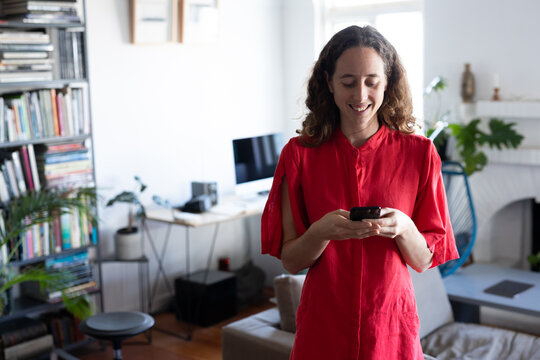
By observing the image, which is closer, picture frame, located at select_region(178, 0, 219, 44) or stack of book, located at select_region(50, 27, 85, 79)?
stack of book, located at select_region(50, 27, 85, 79)

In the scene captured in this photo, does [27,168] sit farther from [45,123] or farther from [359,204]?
[359,204]

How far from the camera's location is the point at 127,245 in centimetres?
411

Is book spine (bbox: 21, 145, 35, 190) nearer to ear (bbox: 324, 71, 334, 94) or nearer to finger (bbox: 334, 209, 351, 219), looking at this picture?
ear (bbox: 324, 71, 334, 94)

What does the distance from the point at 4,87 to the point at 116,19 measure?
3.57 feet

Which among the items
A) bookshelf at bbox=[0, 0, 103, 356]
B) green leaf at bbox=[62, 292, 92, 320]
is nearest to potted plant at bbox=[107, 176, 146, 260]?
bookshelf at bbox=[0, 0, 103, 356]

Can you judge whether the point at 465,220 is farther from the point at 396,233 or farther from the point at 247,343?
the point at 396,233

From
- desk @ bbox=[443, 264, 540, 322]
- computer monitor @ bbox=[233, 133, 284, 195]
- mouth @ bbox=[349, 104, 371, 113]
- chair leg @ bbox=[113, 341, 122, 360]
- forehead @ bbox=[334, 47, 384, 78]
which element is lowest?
chair leg @ bbox=[113, 341, 122, 360]

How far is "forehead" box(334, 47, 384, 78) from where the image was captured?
1.31m

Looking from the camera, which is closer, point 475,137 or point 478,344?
point 478,344

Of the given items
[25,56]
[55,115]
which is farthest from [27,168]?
[25,56]

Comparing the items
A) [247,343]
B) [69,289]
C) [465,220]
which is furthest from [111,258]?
[465,220]

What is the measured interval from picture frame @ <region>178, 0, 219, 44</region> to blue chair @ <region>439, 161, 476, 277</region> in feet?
6.41

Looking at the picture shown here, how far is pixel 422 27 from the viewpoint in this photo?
4938mm

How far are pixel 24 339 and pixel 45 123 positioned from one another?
119cm
